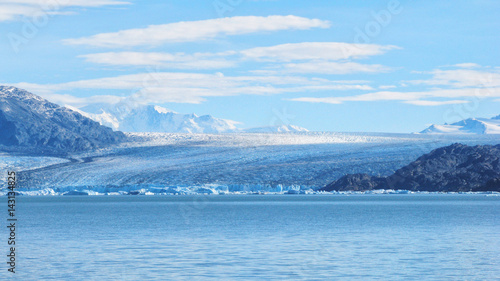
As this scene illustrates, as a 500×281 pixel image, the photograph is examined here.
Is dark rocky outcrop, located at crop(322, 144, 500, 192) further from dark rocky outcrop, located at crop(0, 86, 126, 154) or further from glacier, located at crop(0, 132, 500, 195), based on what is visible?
dark rocky outcrop, located at crop(0, 86, 126, 154)

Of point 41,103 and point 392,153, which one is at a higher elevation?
point 41,103

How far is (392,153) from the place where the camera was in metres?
70.2

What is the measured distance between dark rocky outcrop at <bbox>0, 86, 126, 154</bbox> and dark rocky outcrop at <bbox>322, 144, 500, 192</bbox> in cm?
4534

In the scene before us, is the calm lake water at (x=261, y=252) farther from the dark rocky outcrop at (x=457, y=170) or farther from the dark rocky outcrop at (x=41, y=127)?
the dark rocky outcrop at (x=41, y=127)

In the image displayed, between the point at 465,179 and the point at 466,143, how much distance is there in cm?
488


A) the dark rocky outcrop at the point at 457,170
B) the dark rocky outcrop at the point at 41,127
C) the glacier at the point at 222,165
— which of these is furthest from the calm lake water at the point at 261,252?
the dark rocky outcrop at the point at 41,127

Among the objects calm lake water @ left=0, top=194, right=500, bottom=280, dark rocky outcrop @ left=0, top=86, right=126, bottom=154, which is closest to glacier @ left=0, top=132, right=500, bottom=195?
dark rocky outcrop @ left=0, top=86, right=126, bottom=154

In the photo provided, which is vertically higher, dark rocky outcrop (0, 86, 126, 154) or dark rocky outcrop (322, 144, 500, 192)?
dark rocky outcrop (0, 86, 126, 154)

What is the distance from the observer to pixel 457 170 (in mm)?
74875

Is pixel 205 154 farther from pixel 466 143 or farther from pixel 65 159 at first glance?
pixel 466 143

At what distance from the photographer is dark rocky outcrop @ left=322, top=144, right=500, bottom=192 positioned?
241 feet

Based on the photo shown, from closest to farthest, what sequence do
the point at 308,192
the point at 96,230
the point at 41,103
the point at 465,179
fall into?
the point at 96,230 < the point at 308,192 < the point at 465,179 < the point at 41,103

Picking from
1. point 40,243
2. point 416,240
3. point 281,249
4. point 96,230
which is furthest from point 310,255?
point 96,230

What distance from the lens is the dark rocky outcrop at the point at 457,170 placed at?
73375mm
